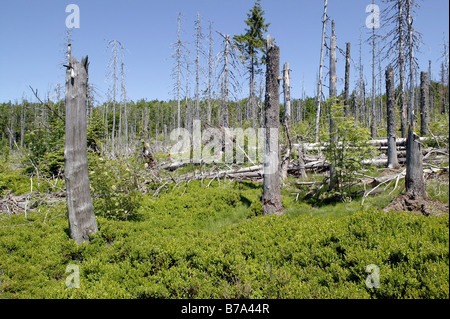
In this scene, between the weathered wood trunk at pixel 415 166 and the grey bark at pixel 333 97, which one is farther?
the grey bark at pixel 333 97

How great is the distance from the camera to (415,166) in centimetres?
597

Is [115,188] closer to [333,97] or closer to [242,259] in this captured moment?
[242,259]

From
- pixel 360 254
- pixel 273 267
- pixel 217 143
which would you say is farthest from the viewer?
pixel 217 143

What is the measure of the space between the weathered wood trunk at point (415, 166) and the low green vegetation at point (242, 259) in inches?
50.8

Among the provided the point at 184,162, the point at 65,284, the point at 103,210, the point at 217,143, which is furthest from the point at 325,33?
the point at 65,284

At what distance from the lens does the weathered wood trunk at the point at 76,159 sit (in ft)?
19.8

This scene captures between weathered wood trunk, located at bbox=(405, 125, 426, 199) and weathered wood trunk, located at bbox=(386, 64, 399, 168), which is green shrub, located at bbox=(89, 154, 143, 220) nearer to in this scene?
weathered wood trunk, located at bbox=(405, 125, 426, 199)

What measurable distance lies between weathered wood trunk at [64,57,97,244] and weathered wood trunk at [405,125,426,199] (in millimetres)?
7305

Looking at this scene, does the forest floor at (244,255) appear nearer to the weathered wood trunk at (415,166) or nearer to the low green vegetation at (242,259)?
the low green vegetation at (242,259)

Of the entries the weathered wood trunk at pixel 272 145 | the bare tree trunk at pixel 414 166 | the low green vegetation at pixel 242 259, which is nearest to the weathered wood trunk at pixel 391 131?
the bare tree trunk at pixel 414 166
